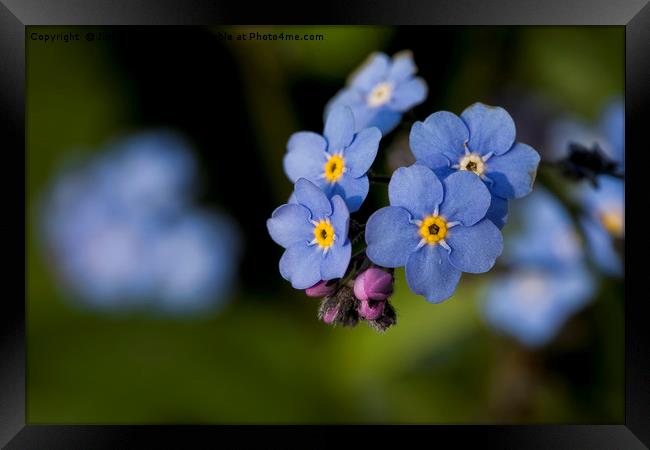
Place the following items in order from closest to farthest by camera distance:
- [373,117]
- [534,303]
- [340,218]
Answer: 1. [340,218]
2. [373,117]
3. [534,303]

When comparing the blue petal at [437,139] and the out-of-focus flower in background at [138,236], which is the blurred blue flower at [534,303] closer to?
the out-of-focus flower in background at [138,236]

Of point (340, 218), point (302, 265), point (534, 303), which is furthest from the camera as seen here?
point (534, 303)

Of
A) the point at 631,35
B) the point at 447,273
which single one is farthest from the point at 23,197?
the point at 631,35

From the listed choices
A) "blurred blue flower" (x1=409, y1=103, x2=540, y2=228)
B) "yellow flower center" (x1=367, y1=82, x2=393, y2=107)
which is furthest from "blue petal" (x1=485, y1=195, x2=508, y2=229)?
"yellow flower center" (x1=367, y1=82, x2=393, y2=107)

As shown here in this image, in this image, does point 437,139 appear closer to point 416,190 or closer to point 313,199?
point 416,190

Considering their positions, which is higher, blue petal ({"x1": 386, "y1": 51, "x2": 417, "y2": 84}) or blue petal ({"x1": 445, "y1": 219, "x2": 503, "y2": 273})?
blue petal ({"x1": 386, "y1": 51, "x2": 417, "y2": 84})

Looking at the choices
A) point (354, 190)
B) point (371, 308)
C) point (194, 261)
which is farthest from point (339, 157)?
point (194, 261)

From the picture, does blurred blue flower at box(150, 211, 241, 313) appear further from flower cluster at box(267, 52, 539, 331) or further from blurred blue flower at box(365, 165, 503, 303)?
blurred blue flower at box(365, 165, 503, 303)

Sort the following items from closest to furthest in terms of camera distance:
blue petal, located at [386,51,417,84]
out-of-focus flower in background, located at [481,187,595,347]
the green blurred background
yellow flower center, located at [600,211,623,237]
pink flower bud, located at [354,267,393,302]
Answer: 1. pink flower bud, located at [354,267,393,302]
2. blue petal, located at [386,51,417,84]
3. yellow flower center, located at [600,211,623,237]
4. out-of-focus flower in background, located at [481,187,595,347]
5. the green blurred background
